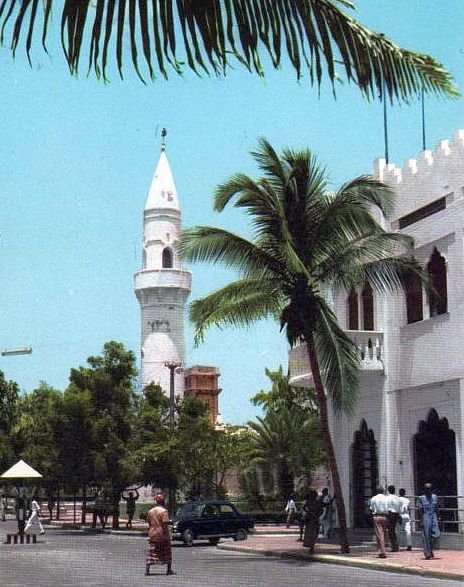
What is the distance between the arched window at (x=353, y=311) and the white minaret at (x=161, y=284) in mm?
56489

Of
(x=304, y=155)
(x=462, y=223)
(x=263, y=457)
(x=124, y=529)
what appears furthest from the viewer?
(x=263, y=457)

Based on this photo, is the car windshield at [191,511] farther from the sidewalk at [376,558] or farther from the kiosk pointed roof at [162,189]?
the kiosk pointed roof at [162,189]

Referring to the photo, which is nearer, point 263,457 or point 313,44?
point 313,44

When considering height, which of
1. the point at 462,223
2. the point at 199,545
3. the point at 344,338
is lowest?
the point at 199,545

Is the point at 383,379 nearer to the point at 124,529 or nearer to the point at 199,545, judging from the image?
the point at 199,545

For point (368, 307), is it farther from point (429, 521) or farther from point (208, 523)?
point (429, 521)

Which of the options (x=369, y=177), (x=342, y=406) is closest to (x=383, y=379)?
(x=342, y=406)

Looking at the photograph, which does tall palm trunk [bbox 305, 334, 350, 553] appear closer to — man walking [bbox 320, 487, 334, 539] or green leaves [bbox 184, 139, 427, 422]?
green leaves [bbox 184, 139, 427, 422]

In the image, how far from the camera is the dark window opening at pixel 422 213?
27.0 m

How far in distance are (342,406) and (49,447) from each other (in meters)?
26.7

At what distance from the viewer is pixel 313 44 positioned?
354 centimetres

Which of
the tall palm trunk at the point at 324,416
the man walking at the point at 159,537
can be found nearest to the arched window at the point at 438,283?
the tall palm trunk at the point at 324,416

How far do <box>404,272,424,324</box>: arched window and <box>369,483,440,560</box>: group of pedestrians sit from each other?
17.6 ft

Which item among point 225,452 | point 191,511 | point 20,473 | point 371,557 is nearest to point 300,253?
point 371,557
